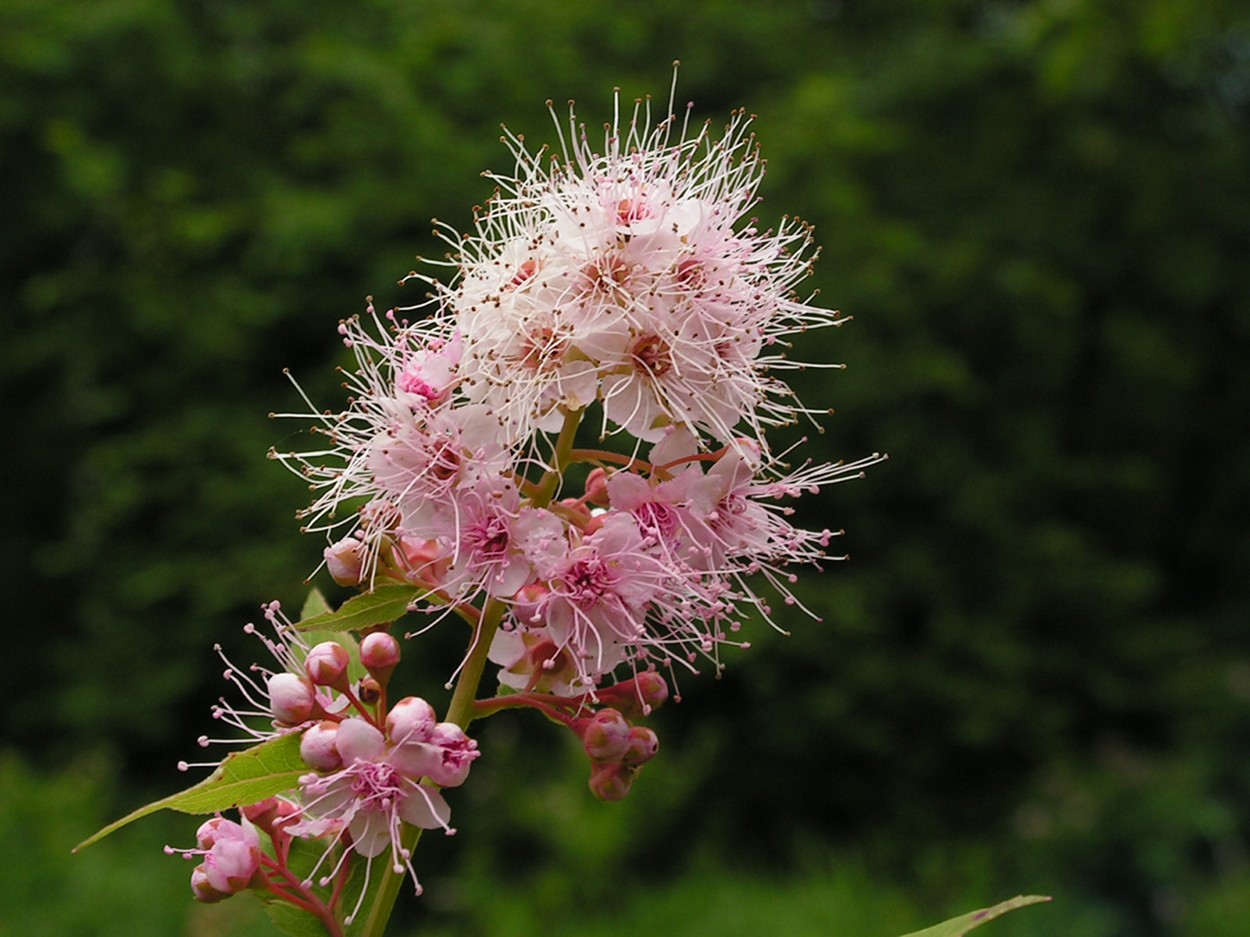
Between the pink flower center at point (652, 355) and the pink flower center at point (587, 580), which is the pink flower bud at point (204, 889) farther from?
the pink flower center at point (652, 355)

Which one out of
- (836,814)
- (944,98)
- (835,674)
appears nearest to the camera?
(835,674)

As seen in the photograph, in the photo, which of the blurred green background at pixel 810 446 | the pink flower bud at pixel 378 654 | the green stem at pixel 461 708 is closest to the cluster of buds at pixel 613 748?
the green stem at pixel 461 708

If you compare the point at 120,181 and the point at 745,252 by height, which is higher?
the point at 120,181

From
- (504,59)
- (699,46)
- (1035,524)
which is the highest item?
(699,46)

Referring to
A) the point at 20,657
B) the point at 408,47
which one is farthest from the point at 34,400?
the point at 408,47

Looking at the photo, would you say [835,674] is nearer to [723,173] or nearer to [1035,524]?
[1035,524]

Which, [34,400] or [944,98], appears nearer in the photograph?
[34,400]

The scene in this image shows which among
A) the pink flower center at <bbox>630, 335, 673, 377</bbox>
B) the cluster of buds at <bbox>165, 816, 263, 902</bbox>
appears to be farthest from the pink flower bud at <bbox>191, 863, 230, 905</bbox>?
the pink flower center at <bbox>630, 335, 673, 377</bbox>

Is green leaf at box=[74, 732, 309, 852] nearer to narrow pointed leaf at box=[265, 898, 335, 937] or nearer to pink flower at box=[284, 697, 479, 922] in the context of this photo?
pink flower at box=[284, 697, 479, 922]
